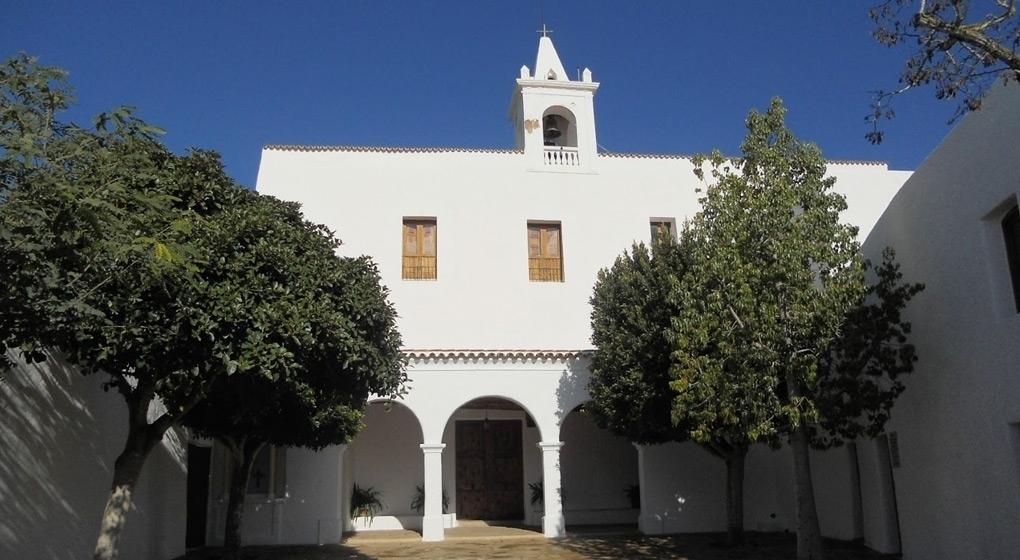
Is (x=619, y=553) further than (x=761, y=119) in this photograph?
Yes

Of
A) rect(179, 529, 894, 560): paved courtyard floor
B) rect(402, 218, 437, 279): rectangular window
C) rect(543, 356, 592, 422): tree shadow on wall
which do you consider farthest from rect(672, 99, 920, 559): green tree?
rect(402, 218, 437, 279): rectangular window

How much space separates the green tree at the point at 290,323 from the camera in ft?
30.3

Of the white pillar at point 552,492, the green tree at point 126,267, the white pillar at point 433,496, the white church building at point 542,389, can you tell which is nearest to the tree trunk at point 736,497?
the white church building at point 542,389

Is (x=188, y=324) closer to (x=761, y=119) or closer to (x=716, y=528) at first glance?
(x=761, y=119)

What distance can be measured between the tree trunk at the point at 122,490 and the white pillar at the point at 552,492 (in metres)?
9.00

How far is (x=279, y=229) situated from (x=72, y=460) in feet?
13.9

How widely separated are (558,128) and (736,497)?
10.7 meters

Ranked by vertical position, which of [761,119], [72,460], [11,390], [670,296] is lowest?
[72,460]

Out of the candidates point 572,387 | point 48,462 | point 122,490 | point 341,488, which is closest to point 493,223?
point 572,387

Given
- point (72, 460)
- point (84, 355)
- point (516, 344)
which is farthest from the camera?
point (516, 344)

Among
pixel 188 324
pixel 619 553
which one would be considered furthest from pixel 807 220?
pixel 188 324

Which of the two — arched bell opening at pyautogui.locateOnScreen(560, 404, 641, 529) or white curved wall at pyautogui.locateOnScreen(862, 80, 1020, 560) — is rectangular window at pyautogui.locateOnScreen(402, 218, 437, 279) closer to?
arched bell opening at pyautogui.locateOnScreen(560, 404, 641, 529)

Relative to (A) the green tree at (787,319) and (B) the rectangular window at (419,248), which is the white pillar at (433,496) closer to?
(B) the rectangular window at (419,248)

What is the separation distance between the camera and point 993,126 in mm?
10594
